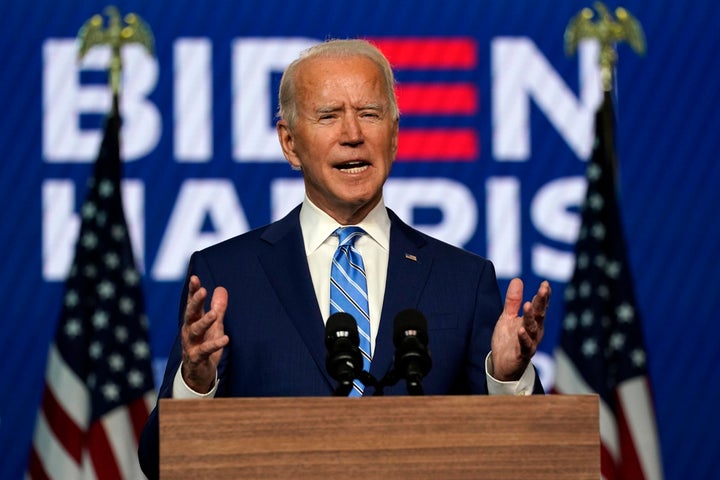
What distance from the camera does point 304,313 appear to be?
2.39m

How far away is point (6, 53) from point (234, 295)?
9.73ft

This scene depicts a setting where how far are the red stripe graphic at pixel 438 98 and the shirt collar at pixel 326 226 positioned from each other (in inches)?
97.8

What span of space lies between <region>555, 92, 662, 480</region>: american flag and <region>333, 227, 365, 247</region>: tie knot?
2.21m

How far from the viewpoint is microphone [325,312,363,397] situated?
190 centimetres

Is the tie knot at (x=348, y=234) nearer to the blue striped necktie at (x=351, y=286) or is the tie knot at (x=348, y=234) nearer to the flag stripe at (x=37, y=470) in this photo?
the blue striped necktie at (x=351, y=286)

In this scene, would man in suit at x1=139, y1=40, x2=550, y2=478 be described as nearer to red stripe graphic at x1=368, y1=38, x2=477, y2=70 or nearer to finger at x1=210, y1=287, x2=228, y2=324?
finger at x1=210, y1=287, x2=228, y2=324

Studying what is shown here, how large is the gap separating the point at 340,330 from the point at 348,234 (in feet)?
2.04

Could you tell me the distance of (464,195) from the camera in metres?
4.98

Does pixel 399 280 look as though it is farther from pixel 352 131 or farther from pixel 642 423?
pixel 642 423

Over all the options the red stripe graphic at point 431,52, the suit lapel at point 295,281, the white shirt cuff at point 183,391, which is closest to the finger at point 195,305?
the white shirt cuff at point 183,391

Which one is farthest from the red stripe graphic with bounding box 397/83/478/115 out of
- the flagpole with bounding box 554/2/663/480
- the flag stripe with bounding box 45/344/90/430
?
the flag stripe with bounding box 45/344/90/430

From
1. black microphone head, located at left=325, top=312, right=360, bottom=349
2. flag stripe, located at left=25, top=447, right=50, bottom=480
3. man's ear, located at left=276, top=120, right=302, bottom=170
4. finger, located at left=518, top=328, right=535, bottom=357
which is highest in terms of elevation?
man's ear, located at left=276, top=120, right=302, bottom=170

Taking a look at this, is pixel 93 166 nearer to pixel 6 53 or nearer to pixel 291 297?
pixel 6 53

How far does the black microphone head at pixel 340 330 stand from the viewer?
1940mm
